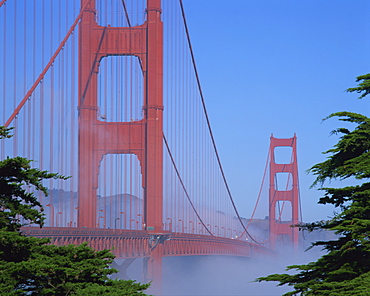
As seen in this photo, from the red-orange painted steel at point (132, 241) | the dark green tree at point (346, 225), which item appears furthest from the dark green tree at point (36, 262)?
the red-orange painted steel at point (132, 241)

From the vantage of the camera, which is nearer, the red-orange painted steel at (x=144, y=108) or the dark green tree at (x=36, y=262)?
the dark green tree at (x=36, y=262)

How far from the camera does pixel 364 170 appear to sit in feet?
29.9

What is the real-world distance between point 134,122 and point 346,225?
31108 mm

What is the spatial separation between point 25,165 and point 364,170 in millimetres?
3633

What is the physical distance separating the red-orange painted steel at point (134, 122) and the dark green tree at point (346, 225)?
2703cm

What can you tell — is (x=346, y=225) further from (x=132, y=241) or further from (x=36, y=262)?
(x=132, y=241)

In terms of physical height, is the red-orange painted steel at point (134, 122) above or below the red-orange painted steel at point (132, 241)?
above

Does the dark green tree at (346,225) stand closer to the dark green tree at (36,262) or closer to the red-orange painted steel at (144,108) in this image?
the dark green tree at (36,262)

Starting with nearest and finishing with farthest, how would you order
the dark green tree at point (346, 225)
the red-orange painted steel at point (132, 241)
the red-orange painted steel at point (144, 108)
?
1. the dark green tree at point (346, 225)
2. the red-orange painted steel at point (132, 241)
3. the red-orange painted steel at point (144, 108)

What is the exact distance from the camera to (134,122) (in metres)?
39.8

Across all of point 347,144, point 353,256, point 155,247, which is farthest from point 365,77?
point 155,247

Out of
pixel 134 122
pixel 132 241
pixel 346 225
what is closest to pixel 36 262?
pixel 346 225

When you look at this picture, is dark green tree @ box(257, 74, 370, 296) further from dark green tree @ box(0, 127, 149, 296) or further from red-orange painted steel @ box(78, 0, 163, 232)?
red-orange painted steel @ box(78, 0, 163, 232)

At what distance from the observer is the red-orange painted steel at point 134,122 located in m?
36.9
